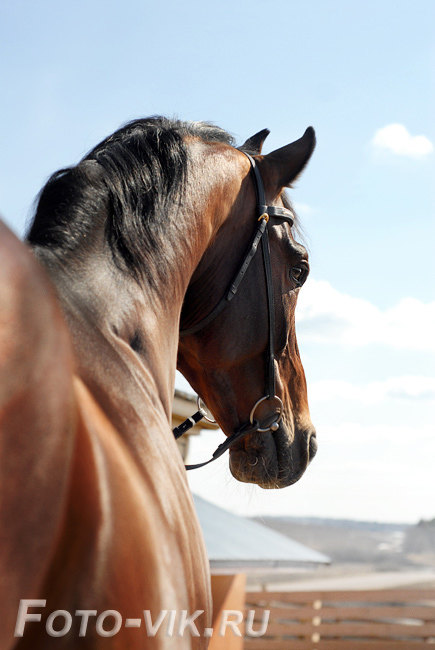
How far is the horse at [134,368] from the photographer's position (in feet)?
3.22

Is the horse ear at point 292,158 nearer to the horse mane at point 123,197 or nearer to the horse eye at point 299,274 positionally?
the horse eye at point 299,274

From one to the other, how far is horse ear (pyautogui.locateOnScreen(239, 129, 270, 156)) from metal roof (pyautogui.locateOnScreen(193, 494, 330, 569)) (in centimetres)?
633

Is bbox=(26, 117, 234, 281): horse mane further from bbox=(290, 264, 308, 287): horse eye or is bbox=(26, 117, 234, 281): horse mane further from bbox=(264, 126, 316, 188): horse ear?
bbox=(290, 264, 308, 287): horse eye

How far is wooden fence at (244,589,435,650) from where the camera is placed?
9.40 m

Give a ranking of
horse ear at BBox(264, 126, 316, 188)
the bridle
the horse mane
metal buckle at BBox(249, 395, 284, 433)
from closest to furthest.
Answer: the horse mane, the bridle, metal buckle at BBox(249, 395, 284, 433), horse ear at BBox(264, 126, 316, 188)

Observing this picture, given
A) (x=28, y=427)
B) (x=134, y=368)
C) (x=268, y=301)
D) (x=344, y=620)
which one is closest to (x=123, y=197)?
(x=134, y=368)

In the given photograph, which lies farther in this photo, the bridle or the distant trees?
the distant trees


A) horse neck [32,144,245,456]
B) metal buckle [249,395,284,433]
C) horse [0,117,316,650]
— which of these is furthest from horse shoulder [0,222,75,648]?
metal buckle [249,395,284,433]

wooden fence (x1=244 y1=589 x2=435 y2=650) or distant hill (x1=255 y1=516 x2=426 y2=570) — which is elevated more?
distant hill (x1=255 y1=516 x2=426 y2=570)

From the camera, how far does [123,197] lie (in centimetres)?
163

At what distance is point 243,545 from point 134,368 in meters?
8.31

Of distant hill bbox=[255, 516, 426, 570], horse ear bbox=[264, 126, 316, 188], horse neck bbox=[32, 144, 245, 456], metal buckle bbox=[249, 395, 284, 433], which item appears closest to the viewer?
horse neck bbox=[32, 144, 245, 456]

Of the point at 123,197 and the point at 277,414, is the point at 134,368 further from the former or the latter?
the point at 277,414

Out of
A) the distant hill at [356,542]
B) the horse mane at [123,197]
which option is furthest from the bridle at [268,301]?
the distant hill at [356,542]
